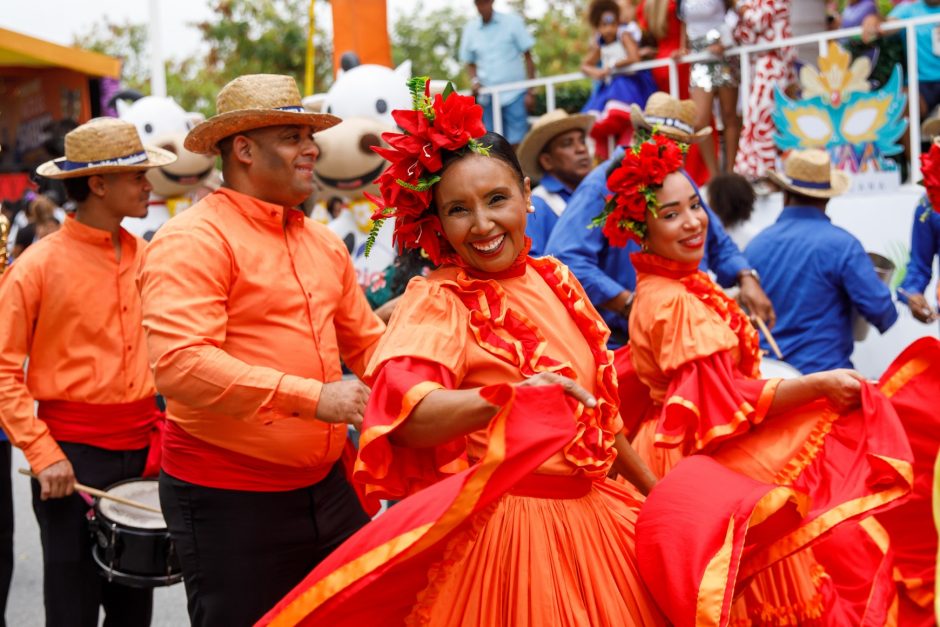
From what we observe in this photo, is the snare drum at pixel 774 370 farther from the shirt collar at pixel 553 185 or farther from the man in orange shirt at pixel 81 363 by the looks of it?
the man in orange shirt at pixel 81 363

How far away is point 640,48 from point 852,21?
1.88 meters

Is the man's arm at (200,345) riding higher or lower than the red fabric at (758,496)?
higher

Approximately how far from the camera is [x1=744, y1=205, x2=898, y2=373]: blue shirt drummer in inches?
231

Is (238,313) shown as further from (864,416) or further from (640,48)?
(640,48)

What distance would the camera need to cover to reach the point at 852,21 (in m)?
9.85

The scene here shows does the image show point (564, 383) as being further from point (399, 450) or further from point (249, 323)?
point (249, 323)

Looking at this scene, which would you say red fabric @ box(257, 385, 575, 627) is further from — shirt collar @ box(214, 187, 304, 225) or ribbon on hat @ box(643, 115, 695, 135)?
ribbon on hat @ box(643, 115, 695, 135)

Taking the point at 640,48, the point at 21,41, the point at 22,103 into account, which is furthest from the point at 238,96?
the point at 22,103

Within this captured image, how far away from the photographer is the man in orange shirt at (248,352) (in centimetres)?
348

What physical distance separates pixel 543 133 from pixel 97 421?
9.60 feet

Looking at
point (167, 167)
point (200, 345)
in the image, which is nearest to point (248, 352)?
point (200, 345)

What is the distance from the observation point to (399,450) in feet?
9.52

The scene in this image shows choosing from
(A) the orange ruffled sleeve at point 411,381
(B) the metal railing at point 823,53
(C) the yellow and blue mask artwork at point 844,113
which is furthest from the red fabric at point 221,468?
(C) the yellow and blue mask artwork at point 844,113

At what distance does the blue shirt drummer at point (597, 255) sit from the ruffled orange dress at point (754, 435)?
90 cm
